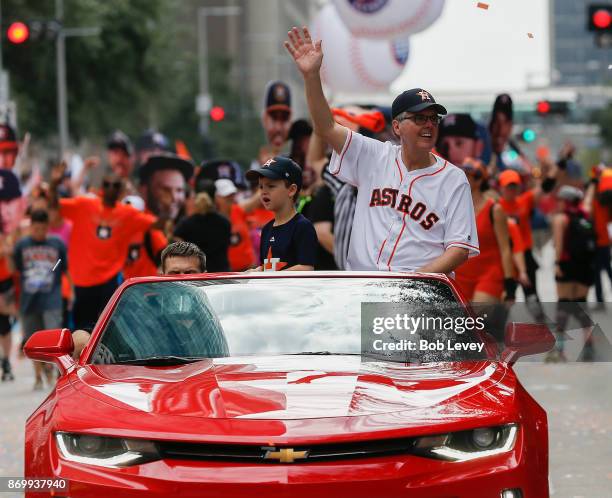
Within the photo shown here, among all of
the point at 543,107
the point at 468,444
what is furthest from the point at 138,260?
the point at 543,107

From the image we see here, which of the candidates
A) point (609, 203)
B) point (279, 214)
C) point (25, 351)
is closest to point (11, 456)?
point (279, 214)

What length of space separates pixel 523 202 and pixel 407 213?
9760 mm

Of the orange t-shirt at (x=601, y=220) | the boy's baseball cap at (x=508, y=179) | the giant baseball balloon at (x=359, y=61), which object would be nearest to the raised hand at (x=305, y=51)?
the giant baseball balloon at (x=359, y=61)

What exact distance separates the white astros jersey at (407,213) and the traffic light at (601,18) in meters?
9.58

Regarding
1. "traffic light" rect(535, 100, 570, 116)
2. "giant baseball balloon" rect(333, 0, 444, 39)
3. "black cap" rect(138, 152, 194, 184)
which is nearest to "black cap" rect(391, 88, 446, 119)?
"giant baseball balloon" rect(333, 0, 444, 39)

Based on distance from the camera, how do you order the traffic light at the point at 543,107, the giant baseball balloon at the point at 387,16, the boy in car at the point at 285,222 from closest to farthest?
the boy in car at the point at 285,222 → the giant baseball balloon at the point at 387,16 → the traffic light at the point at 543,107

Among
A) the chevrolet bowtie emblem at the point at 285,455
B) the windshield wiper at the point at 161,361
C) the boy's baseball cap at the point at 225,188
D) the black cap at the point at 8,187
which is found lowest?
the black cap at the point at 8,187

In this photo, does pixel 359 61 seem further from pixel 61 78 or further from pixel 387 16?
pixel 61 78

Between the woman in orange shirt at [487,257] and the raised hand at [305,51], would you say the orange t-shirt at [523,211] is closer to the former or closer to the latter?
the woman in orange shirt at [487,257]

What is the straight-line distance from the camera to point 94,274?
1448 centimetres

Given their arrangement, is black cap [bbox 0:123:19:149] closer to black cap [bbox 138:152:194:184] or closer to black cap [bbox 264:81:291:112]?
black cap [bbox 138:152:194:184]

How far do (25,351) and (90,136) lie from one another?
154 ft

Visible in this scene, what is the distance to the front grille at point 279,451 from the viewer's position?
5.04 metres

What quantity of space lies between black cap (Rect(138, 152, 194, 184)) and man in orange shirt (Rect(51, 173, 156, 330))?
3.21 m
